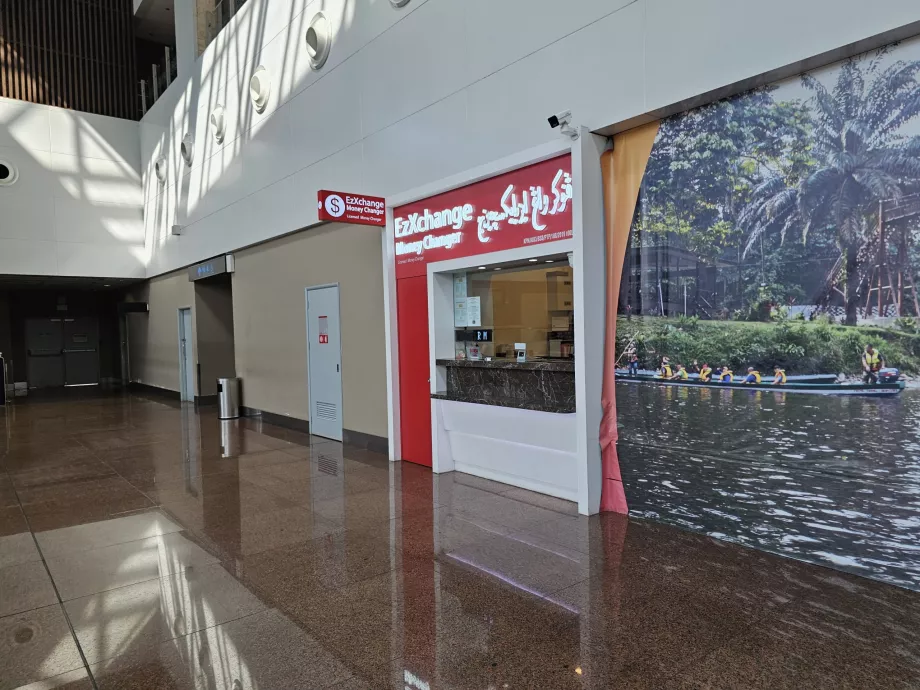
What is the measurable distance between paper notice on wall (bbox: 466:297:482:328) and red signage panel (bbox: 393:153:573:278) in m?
0.51

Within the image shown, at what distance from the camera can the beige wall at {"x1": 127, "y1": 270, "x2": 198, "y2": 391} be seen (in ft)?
47.8

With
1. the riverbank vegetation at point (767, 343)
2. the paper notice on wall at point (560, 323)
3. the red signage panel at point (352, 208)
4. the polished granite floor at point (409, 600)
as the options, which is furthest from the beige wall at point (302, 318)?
the riverbank vegetation at point (767, 343)

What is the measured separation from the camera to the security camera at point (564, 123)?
4852 millimetres

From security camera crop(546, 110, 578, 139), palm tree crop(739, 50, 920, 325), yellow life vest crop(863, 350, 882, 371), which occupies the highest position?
security camera crop(546, 110, 578, 139)

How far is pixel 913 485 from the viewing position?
11.5ft

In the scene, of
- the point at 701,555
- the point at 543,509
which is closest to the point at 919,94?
the point at 701,555

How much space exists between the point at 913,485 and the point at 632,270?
2304 mm

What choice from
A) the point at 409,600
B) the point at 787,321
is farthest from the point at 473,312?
the point at 409,600

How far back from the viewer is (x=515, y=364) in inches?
225

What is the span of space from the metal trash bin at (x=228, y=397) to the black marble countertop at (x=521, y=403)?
624 centimetres

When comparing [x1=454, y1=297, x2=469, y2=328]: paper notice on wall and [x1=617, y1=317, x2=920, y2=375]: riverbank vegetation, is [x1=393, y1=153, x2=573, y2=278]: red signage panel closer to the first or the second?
[x1=454, y1=297, x2=469, y2=328]: paper notice on wall

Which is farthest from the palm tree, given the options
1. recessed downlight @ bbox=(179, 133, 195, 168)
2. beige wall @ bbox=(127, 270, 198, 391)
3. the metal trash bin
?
beige wall @ bbox=(127, 270, 198, 391)

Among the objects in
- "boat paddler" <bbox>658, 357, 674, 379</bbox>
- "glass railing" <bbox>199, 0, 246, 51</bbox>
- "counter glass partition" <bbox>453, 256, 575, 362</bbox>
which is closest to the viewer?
"boat paddler" <bbox>658, 357, 674, 379</bbox>

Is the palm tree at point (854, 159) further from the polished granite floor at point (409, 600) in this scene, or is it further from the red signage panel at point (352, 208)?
the red signage panel at point (352, 208)
